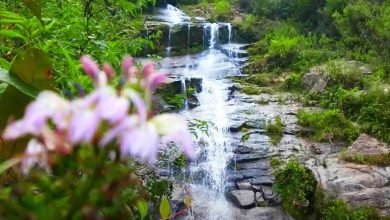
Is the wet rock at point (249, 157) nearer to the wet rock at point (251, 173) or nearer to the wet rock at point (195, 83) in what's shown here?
the wet rock at point (251, 173)

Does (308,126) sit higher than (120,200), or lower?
lower

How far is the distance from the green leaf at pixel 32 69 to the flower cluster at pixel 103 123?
1.78ft

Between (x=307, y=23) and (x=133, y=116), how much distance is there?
15563 millimetres

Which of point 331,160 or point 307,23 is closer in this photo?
point 331,160

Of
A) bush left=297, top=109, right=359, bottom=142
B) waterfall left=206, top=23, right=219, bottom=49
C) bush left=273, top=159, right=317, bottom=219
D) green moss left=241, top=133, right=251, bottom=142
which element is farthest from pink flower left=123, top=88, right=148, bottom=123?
waterfall left=206, top=23, right=219, bottom=49

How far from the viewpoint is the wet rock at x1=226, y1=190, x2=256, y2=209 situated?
7.06 meters

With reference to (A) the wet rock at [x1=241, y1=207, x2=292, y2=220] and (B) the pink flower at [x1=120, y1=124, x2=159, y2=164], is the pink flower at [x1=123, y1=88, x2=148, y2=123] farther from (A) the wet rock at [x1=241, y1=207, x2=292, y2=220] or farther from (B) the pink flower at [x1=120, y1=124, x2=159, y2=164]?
(A) the wet rock at [x1=241, y1=207, x2=292, y2=220]

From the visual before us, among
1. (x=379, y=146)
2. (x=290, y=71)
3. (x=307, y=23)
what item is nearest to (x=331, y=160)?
(x=379, y=146)

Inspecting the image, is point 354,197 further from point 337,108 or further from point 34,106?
point 34,106

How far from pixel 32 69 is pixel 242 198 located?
6.47 meters

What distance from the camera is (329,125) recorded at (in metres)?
8.97

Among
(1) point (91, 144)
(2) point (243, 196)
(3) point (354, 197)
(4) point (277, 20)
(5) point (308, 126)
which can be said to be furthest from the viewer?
(4) point (277, 20)

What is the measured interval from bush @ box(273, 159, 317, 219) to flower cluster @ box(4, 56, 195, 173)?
21.9 ft

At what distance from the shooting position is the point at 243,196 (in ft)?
23.8
